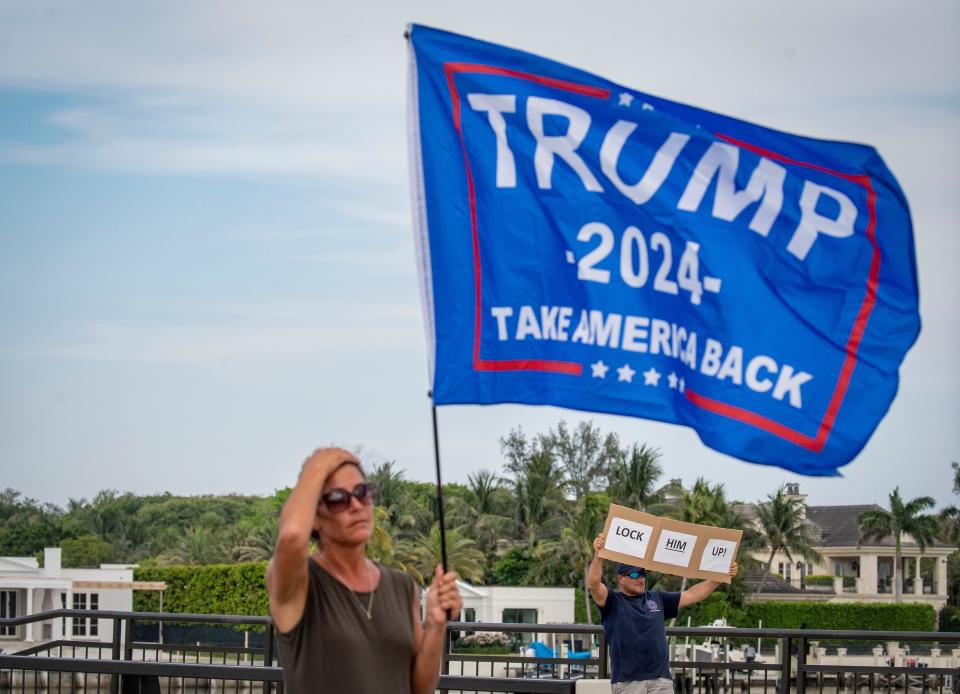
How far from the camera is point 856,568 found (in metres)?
105

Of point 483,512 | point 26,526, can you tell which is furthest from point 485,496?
point 26,526

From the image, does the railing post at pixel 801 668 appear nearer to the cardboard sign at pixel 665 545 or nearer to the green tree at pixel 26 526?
the cardboard sign at pixel 665 545

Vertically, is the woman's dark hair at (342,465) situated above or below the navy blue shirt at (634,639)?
above

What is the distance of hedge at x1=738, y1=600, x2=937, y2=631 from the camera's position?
82.6m

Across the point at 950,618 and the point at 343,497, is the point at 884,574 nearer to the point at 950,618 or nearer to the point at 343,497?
the point at 950,618

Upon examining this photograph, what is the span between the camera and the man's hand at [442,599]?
4.20 meters

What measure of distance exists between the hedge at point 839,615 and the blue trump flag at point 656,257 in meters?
79.3

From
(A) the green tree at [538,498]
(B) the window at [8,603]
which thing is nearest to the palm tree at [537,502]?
(A) the green tree at [538,498]

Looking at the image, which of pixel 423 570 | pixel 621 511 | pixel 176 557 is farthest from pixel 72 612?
pixel 176 557

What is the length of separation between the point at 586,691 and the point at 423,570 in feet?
227

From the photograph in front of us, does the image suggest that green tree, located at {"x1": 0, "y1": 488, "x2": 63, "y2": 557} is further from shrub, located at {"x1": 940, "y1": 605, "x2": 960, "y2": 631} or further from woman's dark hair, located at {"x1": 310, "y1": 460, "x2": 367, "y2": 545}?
woman's dark hair, located at {"x1": 310, "y1": 460, "x2": 367, "y2": 545}

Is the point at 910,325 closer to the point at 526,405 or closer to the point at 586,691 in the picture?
the point at 526,405

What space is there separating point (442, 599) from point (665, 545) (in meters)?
5.92

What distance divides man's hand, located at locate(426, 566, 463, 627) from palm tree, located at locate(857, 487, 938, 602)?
99.5 metres
